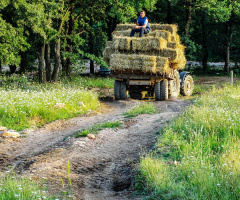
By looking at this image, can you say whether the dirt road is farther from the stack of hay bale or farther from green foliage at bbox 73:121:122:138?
the stack of hay bale

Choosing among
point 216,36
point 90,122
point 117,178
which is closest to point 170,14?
point 216,36

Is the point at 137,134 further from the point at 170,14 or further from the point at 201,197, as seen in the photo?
the point at 170,14

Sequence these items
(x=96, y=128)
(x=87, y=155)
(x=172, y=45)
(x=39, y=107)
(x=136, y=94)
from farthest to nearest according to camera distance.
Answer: (x=136, y=94), (x=172, y=45), (x=39, y=107), (x=96, y=128), (x=87, y=155)

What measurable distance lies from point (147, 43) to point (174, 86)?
368cm

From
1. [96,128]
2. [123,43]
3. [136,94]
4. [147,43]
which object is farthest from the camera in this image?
[136,94]

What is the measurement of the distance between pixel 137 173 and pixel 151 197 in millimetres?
914

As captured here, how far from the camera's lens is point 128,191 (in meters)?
5.15

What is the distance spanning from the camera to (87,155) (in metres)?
6.88

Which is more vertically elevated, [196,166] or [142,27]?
[142,27]

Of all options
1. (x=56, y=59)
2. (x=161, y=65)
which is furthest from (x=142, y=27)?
(x=56, y=59)

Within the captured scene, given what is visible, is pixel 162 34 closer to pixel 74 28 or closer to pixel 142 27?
Answer: pixel 142 27

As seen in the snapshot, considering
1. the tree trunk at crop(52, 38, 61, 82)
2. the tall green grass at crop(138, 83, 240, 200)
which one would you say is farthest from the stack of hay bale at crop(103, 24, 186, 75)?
the tall green grass at crop(138, 83, 240, 200)

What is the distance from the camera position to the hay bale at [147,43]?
45.5 feet

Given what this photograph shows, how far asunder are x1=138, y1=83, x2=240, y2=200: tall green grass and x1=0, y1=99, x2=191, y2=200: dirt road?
412mm
